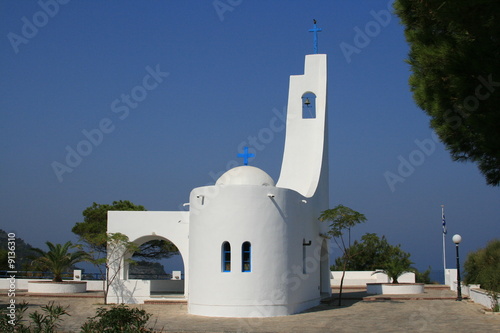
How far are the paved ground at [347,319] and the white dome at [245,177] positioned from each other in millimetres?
4658

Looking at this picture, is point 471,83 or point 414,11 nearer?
point 471,83

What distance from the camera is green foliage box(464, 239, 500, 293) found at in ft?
68.8

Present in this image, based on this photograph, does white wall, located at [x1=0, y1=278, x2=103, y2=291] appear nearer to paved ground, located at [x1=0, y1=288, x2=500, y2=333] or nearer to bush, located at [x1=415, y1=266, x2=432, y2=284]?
paved ground, located at [x1=0, y1=288, x2=500, y2=333]

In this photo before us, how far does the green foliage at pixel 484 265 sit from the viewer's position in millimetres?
20969

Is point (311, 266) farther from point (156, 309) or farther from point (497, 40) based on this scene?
point (497, 40)

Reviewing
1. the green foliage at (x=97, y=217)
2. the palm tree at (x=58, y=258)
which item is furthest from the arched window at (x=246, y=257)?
the green foliage at (x=97, y=217)

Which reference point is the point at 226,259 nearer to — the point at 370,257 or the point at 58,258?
the point at 58,258

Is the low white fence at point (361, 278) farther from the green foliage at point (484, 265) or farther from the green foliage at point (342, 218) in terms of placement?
the green foliage at point (342, 218)

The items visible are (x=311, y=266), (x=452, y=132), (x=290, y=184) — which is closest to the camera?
(x=452, y=132)

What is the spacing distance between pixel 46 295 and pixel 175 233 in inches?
298

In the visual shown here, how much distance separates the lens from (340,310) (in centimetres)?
2052

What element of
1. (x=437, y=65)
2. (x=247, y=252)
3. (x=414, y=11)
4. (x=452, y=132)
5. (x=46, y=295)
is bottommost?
(x=46, y=295)

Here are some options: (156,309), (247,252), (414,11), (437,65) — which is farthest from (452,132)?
(156,309)

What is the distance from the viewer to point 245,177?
20109mm
